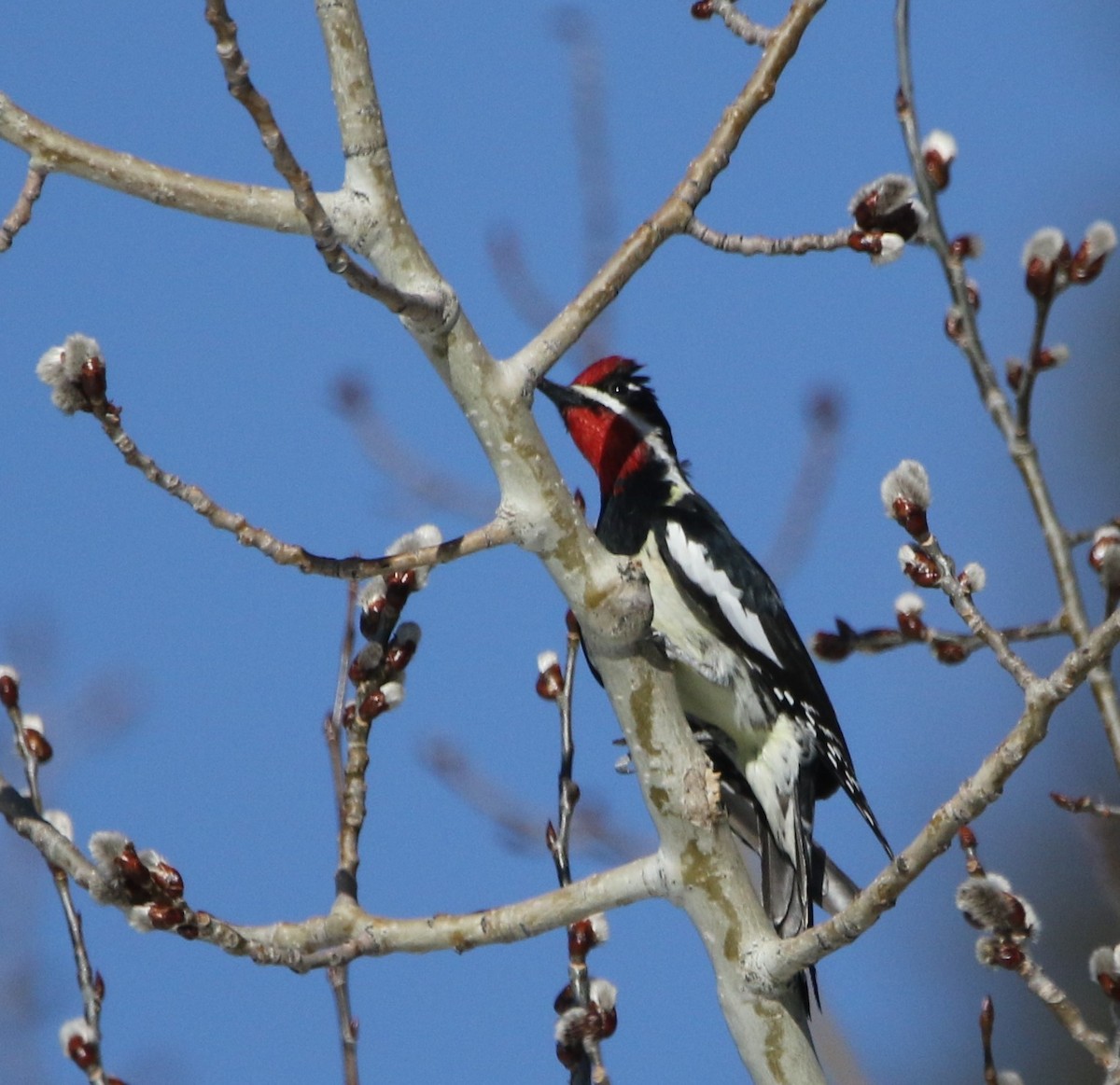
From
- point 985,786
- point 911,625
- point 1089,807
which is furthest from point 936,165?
point 985,786

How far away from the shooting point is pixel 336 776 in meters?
3.06

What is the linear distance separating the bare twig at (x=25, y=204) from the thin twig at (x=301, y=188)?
462 mm

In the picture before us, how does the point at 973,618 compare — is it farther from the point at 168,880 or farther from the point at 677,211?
the point at 168,880

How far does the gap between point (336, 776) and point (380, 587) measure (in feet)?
1.25

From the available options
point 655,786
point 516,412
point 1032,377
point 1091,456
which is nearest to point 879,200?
point 1032,377

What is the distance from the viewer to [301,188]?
2.23 m

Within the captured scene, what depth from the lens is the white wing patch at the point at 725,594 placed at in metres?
3.99

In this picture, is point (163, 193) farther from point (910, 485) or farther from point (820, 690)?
point (820, 690)

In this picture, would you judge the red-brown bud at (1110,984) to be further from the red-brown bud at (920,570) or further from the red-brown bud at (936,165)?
the red-brown bud at (936,165)

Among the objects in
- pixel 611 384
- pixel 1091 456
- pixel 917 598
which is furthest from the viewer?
pixel 1091 456

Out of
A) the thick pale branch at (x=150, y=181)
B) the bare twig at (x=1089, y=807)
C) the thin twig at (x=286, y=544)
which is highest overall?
the thick pale branch at (x=150, y=181)

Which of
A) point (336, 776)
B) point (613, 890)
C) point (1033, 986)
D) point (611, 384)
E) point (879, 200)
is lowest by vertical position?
point (1033, 986)

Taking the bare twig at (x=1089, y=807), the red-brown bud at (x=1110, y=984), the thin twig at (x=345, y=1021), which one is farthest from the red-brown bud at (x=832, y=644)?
the thin twig at (x=345, y=1021)

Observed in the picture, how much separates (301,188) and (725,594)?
6.65 feet
